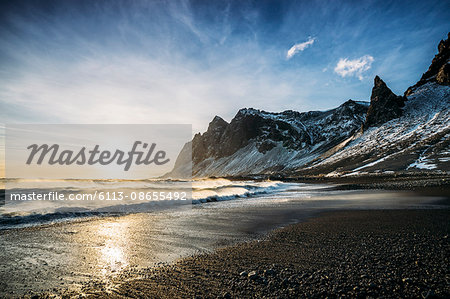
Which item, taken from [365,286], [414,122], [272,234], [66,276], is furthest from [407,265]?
[414,122]

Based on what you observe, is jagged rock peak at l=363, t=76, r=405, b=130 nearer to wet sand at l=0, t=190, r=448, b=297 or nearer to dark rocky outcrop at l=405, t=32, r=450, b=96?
dark rocky outcrop at l=405, t=32, r=450, b=96

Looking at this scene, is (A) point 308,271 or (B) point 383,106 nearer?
(A) point 308,271

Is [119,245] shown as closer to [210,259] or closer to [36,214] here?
[210,259]

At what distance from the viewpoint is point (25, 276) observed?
6.58 metres

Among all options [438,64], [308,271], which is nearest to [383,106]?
[438,64]

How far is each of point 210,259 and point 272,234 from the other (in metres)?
4.22

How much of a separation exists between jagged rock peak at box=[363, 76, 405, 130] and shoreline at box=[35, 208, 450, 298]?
16640 cm

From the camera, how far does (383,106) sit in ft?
489


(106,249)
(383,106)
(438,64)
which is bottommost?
(106,249)

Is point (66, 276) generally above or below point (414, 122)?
below

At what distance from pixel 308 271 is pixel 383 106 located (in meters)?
179

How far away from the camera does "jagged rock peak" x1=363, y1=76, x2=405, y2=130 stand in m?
144

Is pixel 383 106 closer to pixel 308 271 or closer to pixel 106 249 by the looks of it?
pixel 308 271

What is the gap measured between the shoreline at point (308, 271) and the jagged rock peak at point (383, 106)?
166m
